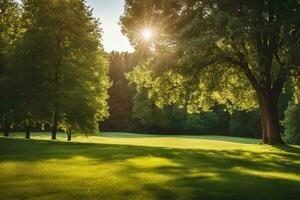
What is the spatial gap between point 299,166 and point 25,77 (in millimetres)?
23872

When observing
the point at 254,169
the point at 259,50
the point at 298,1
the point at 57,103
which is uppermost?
the point at 298,1

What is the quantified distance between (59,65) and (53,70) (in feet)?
2.60

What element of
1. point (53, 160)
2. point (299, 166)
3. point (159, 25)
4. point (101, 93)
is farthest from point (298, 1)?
point (101, 93)

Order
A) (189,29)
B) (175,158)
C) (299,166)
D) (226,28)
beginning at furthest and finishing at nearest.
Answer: (189,29) → (226,28) → (175,158) → (299,166)

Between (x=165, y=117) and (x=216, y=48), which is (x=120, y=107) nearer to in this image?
(x=165, y=117)

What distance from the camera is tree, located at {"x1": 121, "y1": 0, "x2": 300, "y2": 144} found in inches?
1037

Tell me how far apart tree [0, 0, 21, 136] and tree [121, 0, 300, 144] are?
33.7 feet

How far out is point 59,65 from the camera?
36219mm

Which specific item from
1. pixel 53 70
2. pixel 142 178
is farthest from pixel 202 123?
pixel 142 178

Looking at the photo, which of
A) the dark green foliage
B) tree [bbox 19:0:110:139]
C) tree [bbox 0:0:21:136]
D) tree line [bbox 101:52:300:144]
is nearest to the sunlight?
tree [bbox 19:0:110:139]

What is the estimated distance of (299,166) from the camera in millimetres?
19391

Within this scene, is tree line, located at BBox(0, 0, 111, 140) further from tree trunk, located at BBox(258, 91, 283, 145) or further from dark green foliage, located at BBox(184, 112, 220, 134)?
Answer: dark green foliage, located at BBox(184, 112, 220, 134)

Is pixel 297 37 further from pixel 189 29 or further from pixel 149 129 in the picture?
pixel 149 129

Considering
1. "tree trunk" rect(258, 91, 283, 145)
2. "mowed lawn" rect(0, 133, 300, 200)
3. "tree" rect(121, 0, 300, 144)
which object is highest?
"tree" rect(121, 0, 300, 144)
